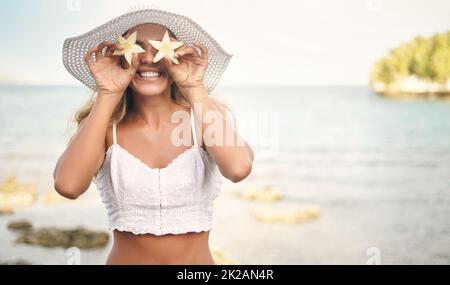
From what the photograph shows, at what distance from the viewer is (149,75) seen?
2051mm

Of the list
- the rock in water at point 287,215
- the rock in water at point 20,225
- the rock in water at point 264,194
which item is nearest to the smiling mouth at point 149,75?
the rock in water at point 287,215

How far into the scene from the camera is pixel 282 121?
731 inches

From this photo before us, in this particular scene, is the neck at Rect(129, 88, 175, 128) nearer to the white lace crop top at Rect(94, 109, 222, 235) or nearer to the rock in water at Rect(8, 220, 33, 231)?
the white lace crop top at Rect(94, 109, 222, 235)

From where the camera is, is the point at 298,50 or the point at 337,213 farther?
the point at 298,50

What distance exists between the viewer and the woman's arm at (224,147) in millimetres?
1972

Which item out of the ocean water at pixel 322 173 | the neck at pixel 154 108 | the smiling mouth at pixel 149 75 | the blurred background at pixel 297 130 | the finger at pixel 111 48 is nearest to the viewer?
the finger at pixel 111 48

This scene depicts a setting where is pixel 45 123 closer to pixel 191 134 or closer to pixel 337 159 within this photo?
pixel 337 159

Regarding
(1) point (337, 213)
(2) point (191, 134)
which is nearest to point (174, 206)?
(2) point (191, 134)

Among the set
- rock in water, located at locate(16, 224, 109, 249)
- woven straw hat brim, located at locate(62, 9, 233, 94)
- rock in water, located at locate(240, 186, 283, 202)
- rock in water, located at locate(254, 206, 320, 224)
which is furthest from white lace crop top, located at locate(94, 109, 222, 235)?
rock in water, located at locate(240, 186, 283, 202)

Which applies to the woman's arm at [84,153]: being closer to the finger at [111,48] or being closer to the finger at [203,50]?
A: the finger at [111,48]

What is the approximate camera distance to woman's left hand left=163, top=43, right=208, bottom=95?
1.97 meters

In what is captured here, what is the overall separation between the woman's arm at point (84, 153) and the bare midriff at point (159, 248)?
0.25 m

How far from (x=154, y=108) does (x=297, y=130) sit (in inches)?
623
